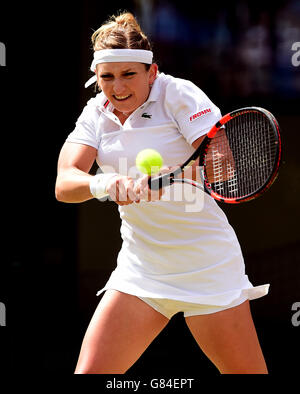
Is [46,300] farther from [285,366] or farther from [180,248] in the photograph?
[180,248]

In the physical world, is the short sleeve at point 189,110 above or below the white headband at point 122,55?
below

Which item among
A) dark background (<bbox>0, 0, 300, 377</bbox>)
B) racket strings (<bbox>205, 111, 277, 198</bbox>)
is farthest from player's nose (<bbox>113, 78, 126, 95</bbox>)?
dark background (<bbox>0, 0, 300, 377</bbox>)

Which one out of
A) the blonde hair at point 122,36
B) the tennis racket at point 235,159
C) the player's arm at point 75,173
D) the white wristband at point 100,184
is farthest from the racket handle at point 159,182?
the blonde hair at point 122,36

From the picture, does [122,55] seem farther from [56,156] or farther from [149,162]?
[56,156]

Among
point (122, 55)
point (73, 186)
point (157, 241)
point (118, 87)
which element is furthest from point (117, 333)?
point (122, 55)

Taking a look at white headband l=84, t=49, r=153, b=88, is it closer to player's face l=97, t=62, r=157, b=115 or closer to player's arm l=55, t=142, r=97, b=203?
player's face l=97, t=62, r=157, b=115

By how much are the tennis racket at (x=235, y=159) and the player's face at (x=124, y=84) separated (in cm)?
26

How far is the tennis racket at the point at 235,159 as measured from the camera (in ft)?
7.82

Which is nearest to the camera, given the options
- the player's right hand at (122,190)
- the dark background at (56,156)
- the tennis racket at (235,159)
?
the player's right hand at (122,190)

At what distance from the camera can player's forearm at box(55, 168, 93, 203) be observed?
2.43 m

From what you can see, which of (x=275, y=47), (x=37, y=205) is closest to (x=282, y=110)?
(x=275, y=47)

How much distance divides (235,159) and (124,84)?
45cm

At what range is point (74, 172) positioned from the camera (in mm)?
2486

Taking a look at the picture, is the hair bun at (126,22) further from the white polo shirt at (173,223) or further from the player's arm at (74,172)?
the player's arm at (74,172)
